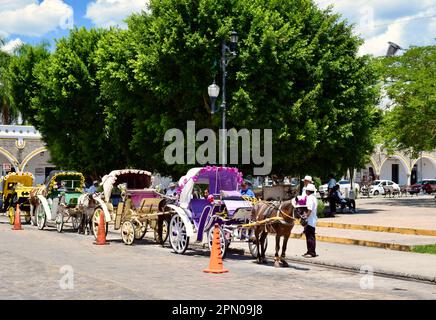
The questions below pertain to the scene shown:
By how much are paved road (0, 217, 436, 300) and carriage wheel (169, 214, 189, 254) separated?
0.26 metres

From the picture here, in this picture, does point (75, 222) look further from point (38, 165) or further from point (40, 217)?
point (38, 165)

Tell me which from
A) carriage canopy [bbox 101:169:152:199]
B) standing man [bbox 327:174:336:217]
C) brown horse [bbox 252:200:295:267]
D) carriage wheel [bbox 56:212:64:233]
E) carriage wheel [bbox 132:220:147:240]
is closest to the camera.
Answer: brown horse [bbox 252:200:295:267]

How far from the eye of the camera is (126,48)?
3078cm

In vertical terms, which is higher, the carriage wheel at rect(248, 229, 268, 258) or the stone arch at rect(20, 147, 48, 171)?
the stone arch at rect(20, 147, 48, 171)

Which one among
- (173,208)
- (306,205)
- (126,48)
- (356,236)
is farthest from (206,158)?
(306,205)

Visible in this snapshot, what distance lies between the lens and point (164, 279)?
38.9 ft

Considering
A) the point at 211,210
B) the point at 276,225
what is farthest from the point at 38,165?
the point at 276,225

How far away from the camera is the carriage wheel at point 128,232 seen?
62.1ft

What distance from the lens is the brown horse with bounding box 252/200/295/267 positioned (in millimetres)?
14031

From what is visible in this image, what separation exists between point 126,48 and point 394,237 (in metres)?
17.1

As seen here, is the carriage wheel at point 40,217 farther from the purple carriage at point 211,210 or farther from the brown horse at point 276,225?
the brown horse at point 276,225

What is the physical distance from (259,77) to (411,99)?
44.1 feet

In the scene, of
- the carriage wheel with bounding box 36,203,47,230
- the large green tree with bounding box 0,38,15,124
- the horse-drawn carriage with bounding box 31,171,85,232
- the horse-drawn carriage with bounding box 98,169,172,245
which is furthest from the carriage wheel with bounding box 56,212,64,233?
the large green tree with bounding box 0,38,15,124

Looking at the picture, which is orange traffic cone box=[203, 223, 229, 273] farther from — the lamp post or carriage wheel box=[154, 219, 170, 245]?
the lamp post
